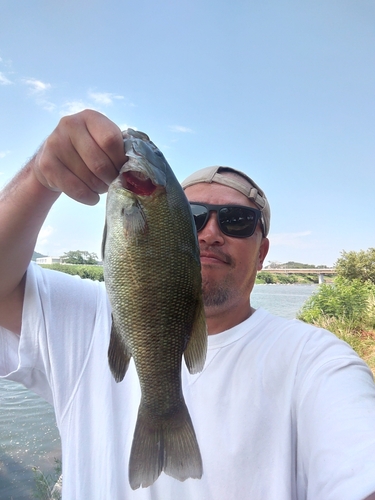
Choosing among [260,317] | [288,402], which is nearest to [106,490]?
[288,402]

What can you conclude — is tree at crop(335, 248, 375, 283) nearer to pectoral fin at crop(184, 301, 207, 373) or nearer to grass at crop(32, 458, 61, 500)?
grass at crop(32, 458, 61, 500)

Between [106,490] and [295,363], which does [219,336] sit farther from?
[106,490]

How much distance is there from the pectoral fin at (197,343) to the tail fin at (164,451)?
185 mm

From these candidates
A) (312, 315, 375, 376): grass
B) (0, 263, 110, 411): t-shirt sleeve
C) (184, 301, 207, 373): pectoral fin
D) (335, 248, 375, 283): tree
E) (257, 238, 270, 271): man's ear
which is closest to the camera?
(184, 301, 207, 373): pectoral fin

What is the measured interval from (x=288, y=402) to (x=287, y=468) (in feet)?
0.90

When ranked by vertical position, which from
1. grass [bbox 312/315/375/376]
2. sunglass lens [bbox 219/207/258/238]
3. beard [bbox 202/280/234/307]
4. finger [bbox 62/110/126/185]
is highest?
finger [bbox 62/110/126/185]

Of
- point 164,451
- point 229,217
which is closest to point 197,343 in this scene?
point 164,451

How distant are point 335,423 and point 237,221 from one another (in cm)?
126

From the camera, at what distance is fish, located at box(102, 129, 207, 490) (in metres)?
1.28

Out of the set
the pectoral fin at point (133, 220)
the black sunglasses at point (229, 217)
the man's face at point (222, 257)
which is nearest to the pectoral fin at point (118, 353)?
the pectoral fin at point (133, 220)

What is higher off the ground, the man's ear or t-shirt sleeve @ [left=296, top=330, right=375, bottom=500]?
the man's ear

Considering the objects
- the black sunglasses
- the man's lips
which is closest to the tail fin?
the man's lips

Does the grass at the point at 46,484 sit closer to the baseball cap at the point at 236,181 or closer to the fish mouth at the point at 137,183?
the baseball cap at the point at 236,181

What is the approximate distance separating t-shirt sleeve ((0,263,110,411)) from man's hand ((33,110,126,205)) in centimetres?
79
